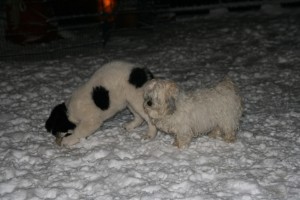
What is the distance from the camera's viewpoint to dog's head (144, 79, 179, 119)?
5.83 meters

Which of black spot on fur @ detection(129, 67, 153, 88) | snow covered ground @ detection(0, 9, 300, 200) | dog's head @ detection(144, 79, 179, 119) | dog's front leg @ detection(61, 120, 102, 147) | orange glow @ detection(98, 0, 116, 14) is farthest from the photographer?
orange glow @ detection(98, 0, 116, 14)

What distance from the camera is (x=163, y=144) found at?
650 centimetres

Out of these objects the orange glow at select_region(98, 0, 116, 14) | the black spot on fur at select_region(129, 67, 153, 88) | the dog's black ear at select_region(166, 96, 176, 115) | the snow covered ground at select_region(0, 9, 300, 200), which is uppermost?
the orange glow at select_region(98, 0, 116, 14)

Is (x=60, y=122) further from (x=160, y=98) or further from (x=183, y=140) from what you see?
(x=183, y=140)

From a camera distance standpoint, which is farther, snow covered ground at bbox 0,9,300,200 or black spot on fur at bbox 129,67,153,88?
black spot on fur at bbox 129,67,153,88

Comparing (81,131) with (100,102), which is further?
(81,131)

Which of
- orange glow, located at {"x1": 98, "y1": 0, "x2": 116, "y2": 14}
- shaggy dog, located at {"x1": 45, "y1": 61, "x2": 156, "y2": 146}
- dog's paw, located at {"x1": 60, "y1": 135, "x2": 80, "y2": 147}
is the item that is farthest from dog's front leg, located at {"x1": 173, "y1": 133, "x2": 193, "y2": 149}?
orange glow, located at {"x1": 98, "y1": 0, "x2": 116, "y2": 14}

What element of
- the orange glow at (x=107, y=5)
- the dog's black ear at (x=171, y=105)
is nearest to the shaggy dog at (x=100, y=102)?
the dog's black ear at (x=171, y=105)

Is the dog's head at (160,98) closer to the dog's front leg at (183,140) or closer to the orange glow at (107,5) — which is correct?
the dog's front leg at (183,140)

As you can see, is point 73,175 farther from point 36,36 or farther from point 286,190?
point 36,36

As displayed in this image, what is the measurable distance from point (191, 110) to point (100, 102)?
1.37m

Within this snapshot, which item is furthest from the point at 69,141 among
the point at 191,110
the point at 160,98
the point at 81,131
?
the point at 191,110

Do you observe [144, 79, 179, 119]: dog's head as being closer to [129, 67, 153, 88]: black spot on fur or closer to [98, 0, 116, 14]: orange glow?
[129, 67, 153, 88]: black spot on fur

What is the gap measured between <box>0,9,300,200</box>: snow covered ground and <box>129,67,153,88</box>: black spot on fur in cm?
93
